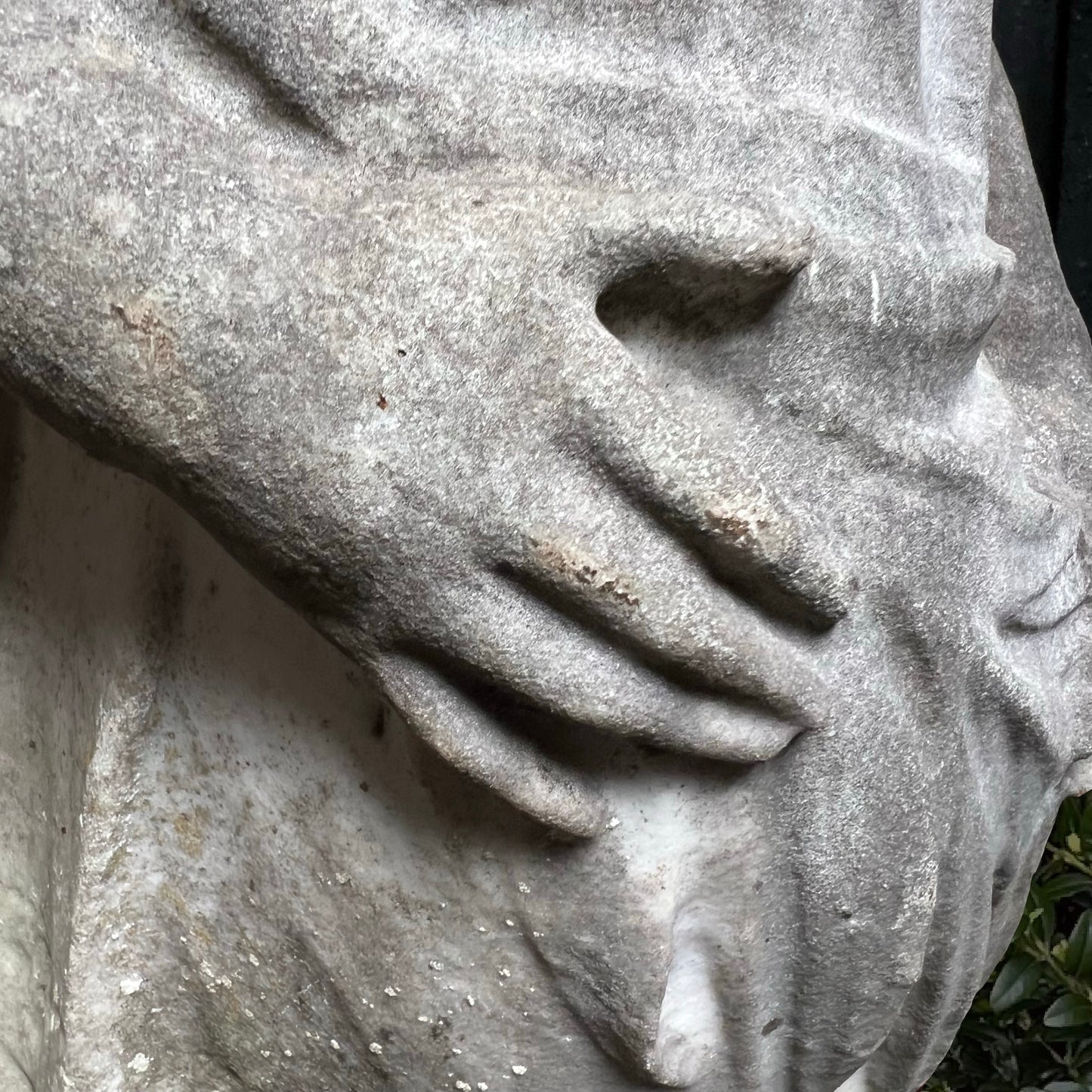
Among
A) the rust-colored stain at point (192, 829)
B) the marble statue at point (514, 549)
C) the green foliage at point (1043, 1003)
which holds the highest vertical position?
the marble statue at point (514, 549)

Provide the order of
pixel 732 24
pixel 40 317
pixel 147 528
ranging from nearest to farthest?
pixel 40 317
pixel 732 24
pixel 147 528

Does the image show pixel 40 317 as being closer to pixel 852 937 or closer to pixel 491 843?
pixel 491 843

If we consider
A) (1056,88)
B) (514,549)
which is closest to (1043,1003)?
(1056,88)

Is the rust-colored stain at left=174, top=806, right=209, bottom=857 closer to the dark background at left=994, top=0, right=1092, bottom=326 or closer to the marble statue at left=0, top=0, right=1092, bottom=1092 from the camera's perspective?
the marble statue at left=0, top=0, right=1092, bottom=1092

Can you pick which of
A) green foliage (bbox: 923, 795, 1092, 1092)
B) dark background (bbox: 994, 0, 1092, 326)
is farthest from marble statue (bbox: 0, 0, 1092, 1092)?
dark background (bbox: 994, 0, 1092, 326)

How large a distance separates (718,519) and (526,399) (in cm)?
9

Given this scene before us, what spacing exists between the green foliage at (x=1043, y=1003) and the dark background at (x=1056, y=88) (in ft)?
2.50

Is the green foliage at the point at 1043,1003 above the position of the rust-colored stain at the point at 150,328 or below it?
below

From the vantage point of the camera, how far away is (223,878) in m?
0.64

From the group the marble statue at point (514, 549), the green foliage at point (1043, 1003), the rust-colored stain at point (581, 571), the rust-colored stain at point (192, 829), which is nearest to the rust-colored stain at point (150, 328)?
the marble statue at point (514, 549)

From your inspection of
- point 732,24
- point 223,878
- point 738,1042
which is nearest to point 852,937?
point 738,1042

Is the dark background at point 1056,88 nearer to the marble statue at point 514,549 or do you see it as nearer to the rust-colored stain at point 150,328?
the marble statue at point 514,549

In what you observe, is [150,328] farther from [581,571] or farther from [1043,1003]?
[1043,1003]

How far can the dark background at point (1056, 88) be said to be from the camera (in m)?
1.38
